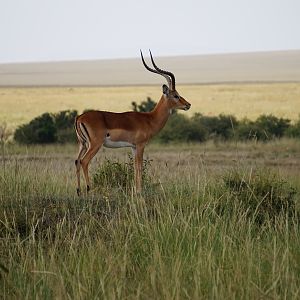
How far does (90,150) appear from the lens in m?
10.0

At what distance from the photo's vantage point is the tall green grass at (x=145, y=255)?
509cm

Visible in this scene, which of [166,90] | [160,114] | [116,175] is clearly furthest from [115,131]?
[166,90]

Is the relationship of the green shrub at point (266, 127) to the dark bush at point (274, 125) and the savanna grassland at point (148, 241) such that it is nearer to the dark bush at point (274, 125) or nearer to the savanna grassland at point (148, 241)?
the dark bush at point (274, 125)

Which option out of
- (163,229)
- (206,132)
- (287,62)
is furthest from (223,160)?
(287,62)

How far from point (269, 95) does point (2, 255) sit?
169 feet

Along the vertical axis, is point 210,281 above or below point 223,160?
above

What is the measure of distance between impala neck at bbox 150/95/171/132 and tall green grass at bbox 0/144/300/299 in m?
2.51

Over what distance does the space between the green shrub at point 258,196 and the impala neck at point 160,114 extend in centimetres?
176

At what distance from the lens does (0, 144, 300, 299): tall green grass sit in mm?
5094

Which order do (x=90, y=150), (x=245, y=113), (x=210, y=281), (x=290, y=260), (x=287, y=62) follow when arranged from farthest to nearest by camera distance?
(x=287, y=62) < (x=245, y=113) < (x=90, y=150) < (x=290, y=260) < (x=210, y=281)

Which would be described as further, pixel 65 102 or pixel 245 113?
pixel 65 102

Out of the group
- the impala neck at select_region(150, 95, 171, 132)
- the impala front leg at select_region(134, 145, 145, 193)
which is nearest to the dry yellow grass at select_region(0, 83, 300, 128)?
the impala neck at select_region(150, 95, 171, 132)

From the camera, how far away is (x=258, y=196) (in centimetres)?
844

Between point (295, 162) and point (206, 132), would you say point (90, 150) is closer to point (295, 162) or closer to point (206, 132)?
point (295, 162)
